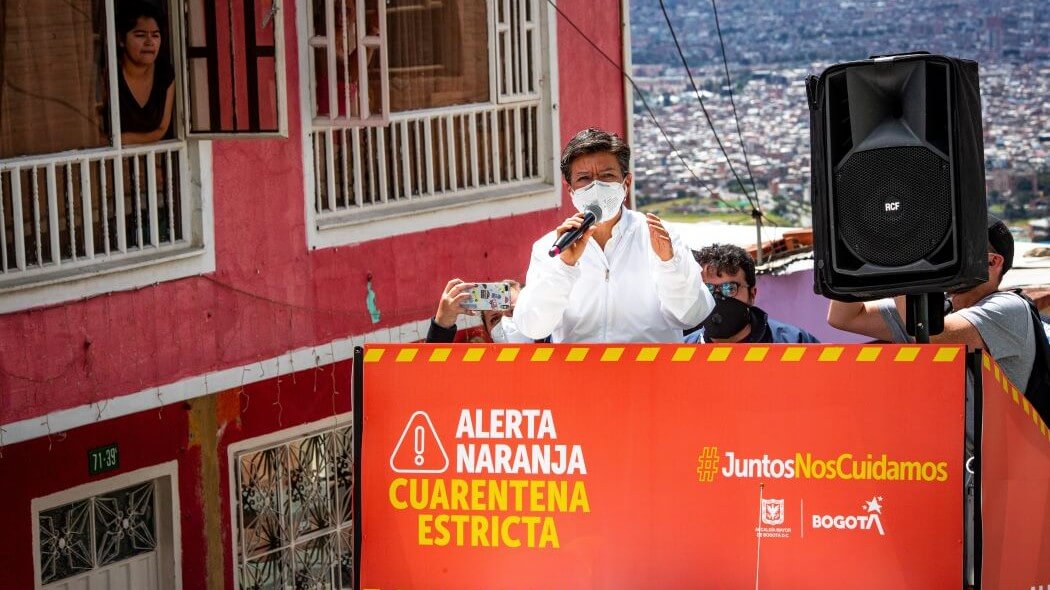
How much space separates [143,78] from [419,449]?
5.28m

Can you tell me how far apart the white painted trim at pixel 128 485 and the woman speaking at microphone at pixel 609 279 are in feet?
15.1

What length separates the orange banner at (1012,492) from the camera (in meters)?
6.00

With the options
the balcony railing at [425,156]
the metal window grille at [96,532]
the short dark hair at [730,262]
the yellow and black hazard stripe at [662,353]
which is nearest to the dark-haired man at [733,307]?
the short dark hair at [730,262]

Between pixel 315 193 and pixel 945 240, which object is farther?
pixel 315 193

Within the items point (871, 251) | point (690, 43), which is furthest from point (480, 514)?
point (690, 43)

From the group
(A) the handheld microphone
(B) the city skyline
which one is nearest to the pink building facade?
(A) the handheld microphone

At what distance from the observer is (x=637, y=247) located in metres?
6.73

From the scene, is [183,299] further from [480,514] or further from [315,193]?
[480,514]

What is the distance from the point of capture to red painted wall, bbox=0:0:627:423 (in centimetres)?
1009

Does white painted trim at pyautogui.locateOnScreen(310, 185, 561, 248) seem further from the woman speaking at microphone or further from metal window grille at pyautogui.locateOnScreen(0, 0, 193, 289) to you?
the woman speaking at microphone

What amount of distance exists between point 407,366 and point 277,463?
6.20 m

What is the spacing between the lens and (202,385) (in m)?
11.2

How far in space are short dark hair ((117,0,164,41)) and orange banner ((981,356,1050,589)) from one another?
6.45 meters

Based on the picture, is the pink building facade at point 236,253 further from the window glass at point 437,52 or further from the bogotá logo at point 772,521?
the bogotá logo at point 772,521
